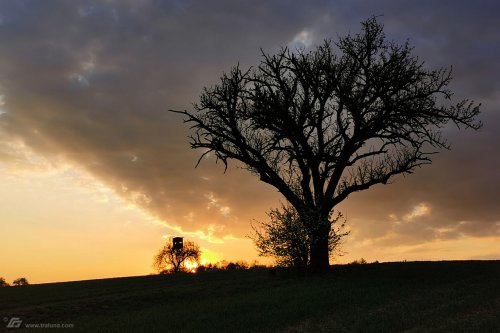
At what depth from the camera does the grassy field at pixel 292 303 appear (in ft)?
71.3

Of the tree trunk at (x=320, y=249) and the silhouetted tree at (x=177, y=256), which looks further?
the silhouetted tree at (x=177, y=256)

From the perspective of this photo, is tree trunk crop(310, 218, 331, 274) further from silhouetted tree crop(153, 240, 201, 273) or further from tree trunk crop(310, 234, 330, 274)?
silhouetted tree crop(153, 240, 201, 273)

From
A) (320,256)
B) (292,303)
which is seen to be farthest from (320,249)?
(292,303)

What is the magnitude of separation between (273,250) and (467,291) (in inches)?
491

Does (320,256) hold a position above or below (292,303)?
above

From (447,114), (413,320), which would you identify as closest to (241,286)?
(413,320)

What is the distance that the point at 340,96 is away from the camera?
35719 mm

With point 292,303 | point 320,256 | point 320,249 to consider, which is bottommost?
point 292,303

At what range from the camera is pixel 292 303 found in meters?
25.8

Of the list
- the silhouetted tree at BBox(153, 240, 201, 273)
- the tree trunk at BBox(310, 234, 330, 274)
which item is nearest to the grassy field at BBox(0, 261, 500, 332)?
the tree trunk at BBox(310, 234, 330, 274)

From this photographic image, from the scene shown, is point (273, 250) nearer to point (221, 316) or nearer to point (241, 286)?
point (241, 286)

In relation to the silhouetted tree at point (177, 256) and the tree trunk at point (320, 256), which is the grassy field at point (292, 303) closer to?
the tree trunk at point (320, 256)

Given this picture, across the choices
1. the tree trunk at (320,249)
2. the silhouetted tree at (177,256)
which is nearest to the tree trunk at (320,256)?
the tree trunk at (320,249)

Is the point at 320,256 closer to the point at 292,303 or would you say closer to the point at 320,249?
the point at 320,249
